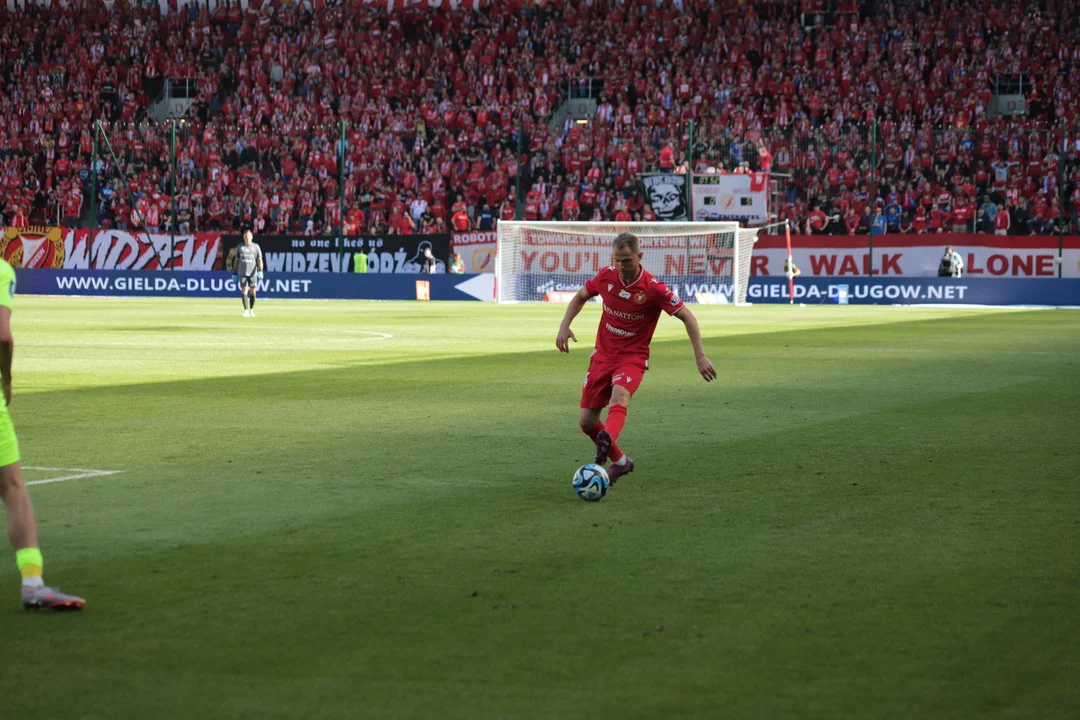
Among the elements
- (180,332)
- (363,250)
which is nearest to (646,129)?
(363,250)

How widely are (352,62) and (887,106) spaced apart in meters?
20.5

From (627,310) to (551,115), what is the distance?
1695 inches

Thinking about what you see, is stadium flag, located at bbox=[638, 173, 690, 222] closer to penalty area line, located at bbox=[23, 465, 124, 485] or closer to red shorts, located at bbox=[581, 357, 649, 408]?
red shorts, located at bbox=[581, 357, 649, 408]

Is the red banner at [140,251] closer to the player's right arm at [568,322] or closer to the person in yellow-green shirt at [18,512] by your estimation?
the player's right arm at [568,322]

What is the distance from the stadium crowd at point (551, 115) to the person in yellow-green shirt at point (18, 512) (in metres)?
38.6

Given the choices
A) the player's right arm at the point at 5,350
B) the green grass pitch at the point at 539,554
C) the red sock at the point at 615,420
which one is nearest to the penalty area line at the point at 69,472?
the green grass pitch at the point at 539,554

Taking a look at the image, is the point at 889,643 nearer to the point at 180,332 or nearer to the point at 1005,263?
the point at 180,332

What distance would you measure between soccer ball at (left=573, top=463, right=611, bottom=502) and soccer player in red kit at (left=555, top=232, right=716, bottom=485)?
529 millimetres

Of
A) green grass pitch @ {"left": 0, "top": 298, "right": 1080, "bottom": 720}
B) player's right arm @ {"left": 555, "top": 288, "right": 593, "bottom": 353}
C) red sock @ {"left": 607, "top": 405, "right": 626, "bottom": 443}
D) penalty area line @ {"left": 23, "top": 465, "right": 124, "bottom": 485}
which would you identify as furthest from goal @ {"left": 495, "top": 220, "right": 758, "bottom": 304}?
red sock @ {"left": 607, "top": 405, "right": 626, "bottom": 443}

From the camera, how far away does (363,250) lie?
156ft

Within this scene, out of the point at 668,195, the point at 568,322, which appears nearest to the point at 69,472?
the point at 568,322

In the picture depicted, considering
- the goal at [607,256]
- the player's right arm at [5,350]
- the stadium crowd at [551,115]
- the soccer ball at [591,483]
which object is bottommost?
the goal at [607,256]

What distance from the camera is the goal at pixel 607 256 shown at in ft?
142

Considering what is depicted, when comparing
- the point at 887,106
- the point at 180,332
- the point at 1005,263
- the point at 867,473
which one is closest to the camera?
the point at 867,473
